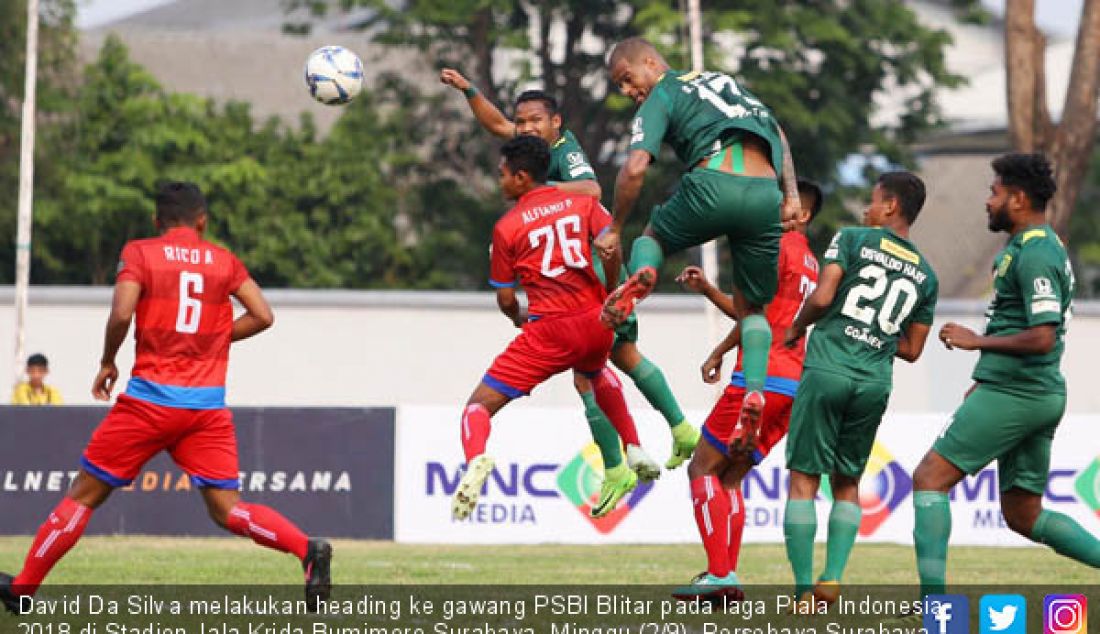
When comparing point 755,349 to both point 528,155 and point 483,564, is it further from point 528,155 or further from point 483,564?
point 483,564

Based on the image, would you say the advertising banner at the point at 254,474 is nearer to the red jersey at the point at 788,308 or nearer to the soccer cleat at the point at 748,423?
the red jersey at the point at 788,308

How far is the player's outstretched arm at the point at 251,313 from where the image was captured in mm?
9922

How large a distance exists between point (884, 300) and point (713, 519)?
1566mm

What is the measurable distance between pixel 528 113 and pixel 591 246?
992 mm

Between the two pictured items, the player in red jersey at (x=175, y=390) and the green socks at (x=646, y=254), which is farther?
the green socks at (x=646, y=254)

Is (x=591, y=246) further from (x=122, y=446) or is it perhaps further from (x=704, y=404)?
(x=704, y=404)

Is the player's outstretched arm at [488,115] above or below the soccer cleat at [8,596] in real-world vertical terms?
above

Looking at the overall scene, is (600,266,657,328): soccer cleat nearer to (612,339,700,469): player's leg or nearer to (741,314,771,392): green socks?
(741,314,771,392): green socks

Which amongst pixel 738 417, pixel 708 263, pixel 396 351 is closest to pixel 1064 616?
pixel 738 417

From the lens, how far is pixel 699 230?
990cm

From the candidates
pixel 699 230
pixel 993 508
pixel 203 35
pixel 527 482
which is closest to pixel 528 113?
pixel 699 230

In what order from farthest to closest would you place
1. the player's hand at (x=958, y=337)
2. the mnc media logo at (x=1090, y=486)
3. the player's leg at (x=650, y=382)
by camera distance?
the mnc media logo at (x=1090, y=486), the player's leg at (x=650, y=382), the player's hand at (x=958, y=337)

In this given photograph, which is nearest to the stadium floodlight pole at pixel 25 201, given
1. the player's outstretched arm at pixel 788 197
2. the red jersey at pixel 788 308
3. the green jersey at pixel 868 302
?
the red jersey at pixel 788 308

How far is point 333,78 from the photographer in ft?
40.3
